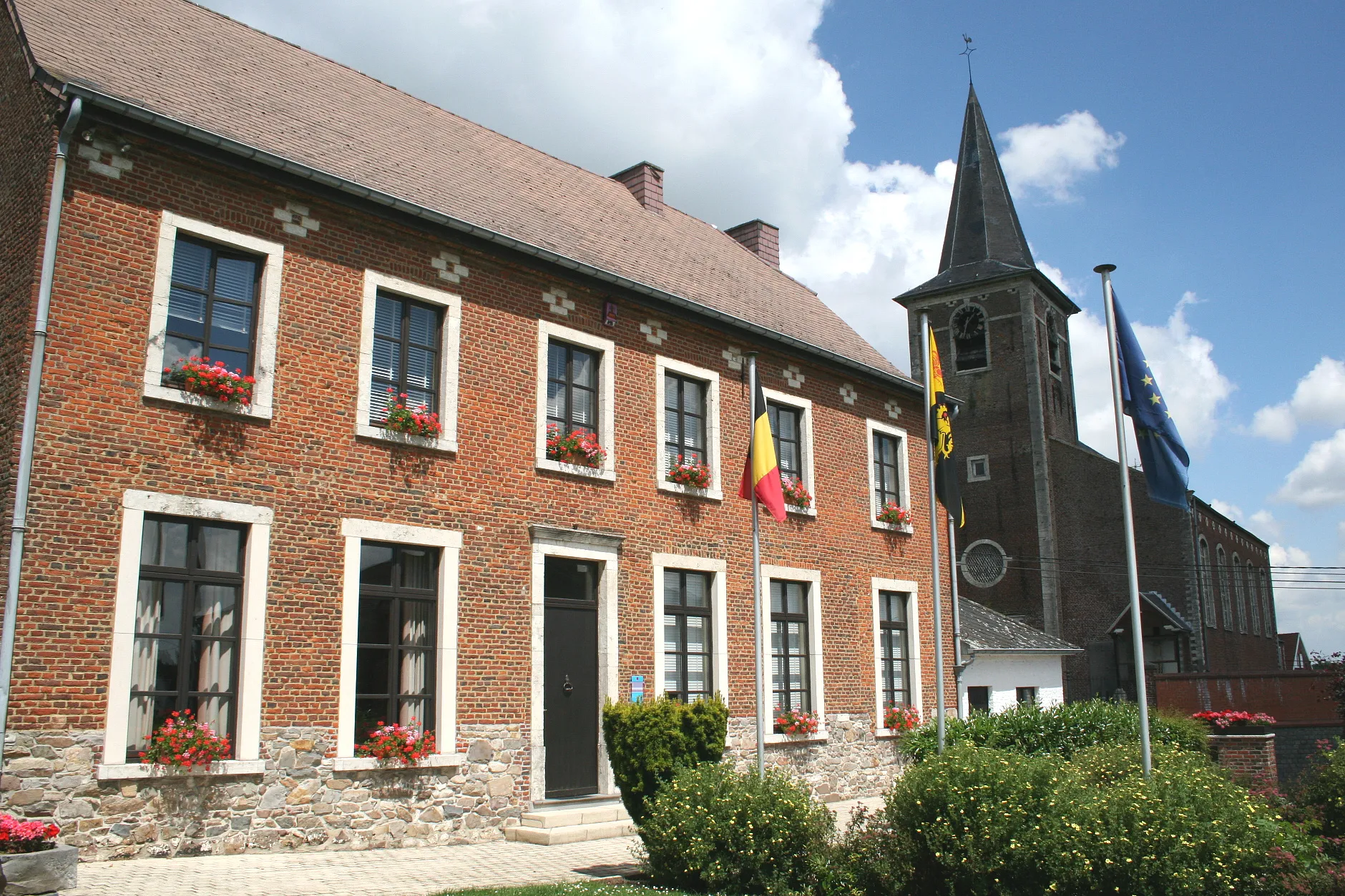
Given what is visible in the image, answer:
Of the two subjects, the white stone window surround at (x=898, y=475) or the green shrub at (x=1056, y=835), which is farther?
the white stone window surround at (x=898, y=475)

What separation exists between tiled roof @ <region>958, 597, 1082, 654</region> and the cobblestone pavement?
12772 millimetres

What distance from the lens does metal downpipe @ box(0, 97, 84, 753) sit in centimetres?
866

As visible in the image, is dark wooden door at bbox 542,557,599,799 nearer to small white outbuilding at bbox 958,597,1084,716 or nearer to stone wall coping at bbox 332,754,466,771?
stone wall coping at bbox 332,754,466,771

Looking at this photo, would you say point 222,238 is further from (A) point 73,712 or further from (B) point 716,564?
(B) point 716,564

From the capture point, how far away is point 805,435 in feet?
55.9

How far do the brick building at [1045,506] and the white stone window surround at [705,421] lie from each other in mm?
21133

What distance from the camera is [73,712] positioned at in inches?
354

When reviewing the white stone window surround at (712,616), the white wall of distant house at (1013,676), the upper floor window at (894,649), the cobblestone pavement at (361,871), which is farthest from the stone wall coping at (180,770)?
the white wall of distant house at (1013,676)

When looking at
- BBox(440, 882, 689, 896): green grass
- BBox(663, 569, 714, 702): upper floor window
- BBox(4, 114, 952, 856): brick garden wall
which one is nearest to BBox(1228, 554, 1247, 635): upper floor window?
BBox(663, 569, 714, 702): upper floor window

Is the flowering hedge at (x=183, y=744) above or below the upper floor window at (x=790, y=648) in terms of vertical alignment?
below

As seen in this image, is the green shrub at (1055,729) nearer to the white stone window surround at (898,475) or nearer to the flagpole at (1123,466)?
the white stone window surround at (898,475)

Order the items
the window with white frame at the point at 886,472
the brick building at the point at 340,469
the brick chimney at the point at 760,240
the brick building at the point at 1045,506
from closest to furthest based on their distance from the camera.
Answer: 1. the brick building at the point at 340,469
2. the window with white frame at the point at 886,472
3. the brick chimney at the point at 760,240
4. the brick building at the point at 1045,506

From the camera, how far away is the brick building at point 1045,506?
112 feet

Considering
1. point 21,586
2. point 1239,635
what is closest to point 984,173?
point 1239,635
